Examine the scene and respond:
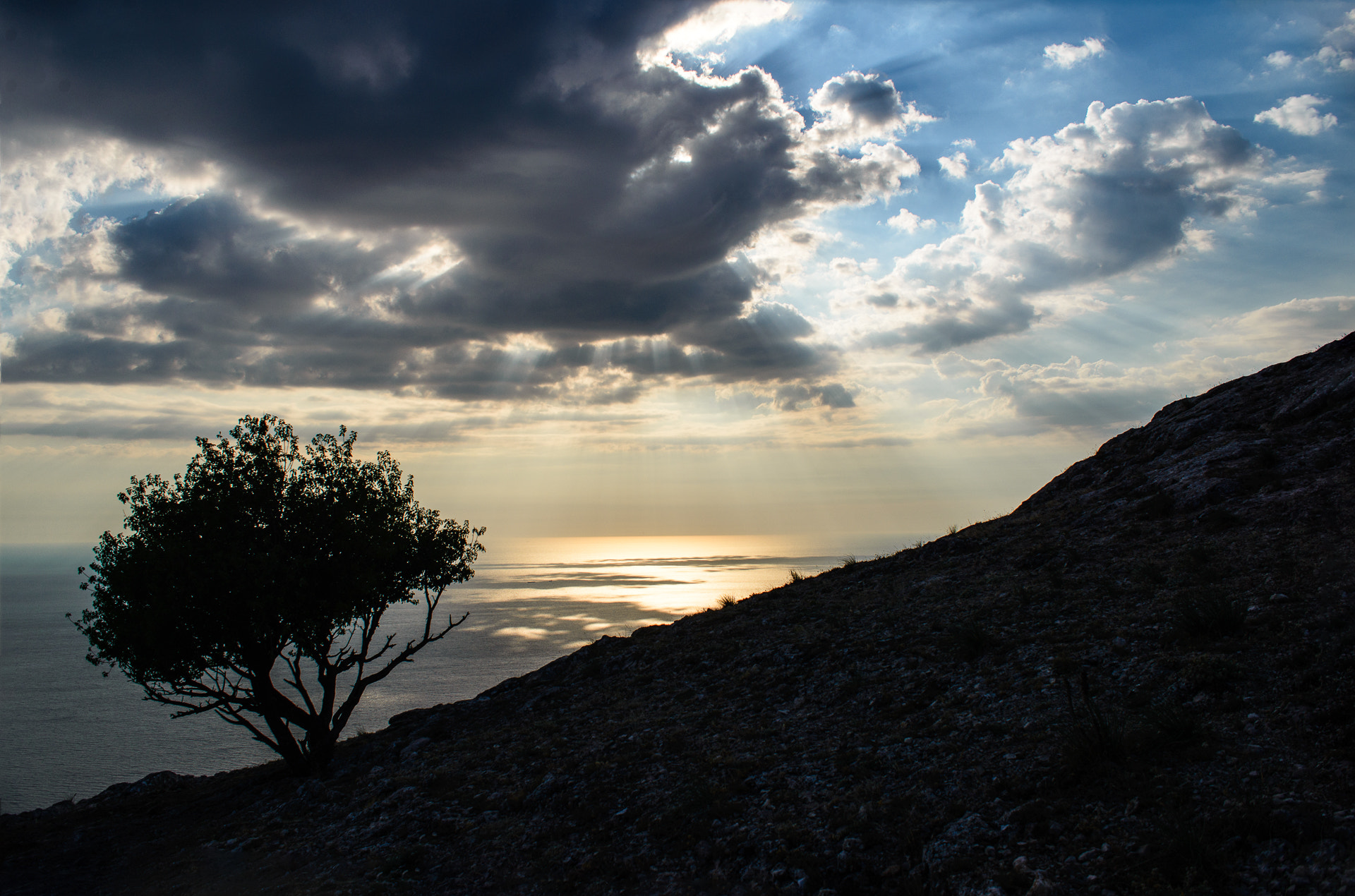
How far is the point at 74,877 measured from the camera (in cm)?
1719

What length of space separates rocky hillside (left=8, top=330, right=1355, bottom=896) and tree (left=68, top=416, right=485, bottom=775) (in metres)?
3.43

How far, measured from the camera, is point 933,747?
13.0 m

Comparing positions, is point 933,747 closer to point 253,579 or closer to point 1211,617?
point 1211,617

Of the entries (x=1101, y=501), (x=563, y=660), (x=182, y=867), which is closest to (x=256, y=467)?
(x=182, y=867)

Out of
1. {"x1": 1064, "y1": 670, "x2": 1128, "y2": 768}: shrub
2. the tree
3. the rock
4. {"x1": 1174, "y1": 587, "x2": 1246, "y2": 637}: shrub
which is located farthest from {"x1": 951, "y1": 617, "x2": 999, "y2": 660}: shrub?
the tree

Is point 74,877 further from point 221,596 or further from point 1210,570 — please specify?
point 1210,570

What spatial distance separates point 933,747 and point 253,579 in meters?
19.3

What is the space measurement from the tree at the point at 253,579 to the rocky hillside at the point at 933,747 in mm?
3433

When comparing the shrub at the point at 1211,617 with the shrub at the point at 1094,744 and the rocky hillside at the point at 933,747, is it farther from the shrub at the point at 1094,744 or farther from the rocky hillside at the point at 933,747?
the shrub at the point at 1094,744

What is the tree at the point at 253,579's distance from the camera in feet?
67.4

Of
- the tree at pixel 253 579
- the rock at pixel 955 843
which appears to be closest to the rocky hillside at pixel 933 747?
the rock at pixel 955 843

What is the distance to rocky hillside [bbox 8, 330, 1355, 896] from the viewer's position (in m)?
9.55

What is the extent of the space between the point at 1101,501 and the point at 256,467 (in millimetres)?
30985

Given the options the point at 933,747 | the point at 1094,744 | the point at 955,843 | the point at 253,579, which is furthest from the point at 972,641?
the point at 253,579
